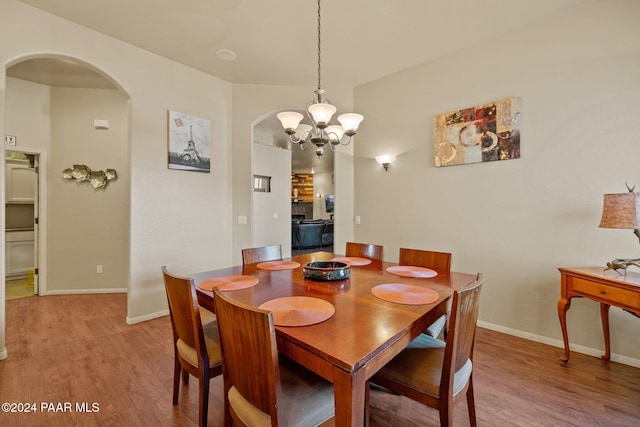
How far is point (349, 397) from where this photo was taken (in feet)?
2.89

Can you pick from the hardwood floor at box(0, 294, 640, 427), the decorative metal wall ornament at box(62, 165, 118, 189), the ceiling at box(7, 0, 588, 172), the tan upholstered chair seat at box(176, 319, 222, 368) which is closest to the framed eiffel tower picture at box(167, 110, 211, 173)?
the ceiling at box(7, 0, 588, 172)

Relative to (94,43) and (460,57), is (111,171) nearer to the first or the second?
(94,43)

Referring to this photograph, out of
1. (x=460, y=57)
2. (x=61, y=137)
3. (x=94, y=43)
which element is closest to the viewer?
(x=94, y=43)

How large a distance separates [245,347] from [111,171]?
4401 mm

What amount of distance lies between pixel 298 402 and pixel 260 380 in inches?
9.3

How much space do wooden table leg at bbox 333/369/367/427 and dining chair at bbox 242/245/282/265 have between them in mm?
1579

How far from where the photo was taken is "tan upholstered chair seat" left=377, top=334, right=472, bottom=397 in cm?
125

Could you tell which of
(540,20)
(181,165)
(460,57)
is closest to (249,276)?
(181,165)

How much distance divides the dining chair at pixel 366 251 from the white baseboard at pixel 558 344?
145cm

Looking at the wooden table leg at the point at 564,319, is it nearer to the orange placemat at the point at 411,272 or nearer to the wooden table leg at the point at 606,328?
the wooden table leg at the point at 606,328

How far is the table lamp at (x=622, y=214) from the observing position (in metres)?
1.82

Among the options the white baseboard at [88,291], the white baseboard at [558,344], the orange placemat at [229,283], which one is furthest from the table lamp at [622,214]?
the white baseboard at [88,291]

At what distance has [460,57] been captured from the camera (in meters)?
3.01

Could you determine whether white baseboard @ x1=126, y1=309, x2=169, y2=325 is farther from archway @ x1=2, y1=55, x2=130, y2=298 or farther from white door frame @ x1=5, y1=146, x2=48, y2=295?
white door frame @ x1=5, y1=146, x2=48, y2=295
